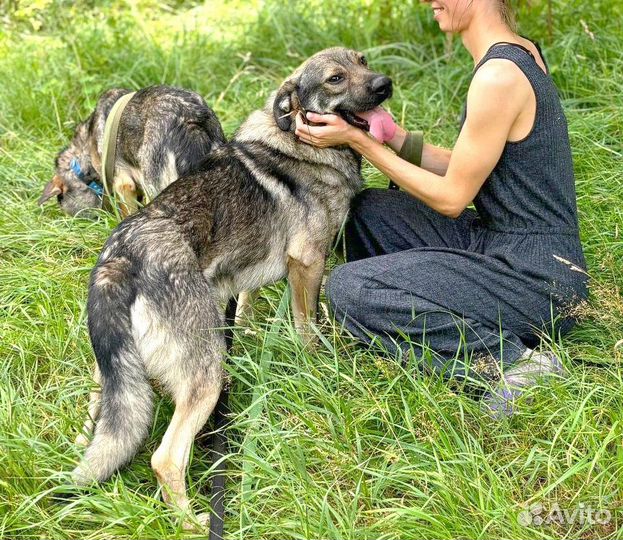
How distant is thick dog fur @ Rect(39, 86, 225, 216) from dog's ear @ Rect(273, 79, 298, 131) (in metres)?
Answer: 0.94

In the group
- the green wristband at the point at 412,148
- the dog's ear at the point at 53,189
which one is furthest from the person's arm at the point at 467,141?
the dog's ear at the point at 53,189

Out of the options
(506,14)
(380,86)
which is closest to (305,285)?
(380,86)

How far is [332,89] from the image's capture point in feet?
12.0

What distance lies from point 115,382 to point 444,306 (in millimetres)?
1346

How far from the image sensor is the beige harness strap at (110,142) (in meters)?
4.68

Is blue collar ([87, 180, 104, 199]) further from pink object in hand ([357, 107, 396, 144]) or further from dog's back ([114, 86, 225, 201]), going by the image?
pink object in hand ([357, 107, 396, 144])

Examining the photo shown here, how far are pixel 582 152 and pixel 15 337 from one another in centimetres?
326

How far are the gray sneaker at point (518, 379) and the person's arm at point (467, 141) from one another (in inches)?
27.6

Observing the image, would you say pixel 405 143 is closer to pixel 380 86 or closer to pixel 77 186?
pixel 380 86

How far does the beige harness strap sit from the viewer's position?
4676mm

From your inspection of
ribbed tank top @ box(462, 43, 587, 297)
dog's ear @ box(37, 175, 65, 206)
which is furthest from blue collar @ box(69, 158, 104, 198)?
ribbed tank top @ box(462, 43, 587, 297)

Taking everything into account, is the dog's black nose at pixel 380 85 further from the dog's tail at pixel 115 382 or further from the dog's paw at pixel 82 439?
Answer: the dog's paw at pixel 82 439

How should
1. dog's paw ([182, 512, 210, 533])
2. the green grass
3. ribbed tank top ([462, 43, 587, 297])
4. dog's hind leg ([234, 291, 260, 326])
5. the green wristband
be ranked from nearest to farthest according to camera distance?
the green grass < dog's paw ([182, 512, 210, 533]) < ribbed tank top ([462, 43, 587, 297]) < the green wristband < dog's hind leg ([234, 291, 260, 326])

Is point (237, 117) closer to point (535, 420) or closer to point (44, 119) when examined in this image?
point (44, 119)
